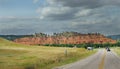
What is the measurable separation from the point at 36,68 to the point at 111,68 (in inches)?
277

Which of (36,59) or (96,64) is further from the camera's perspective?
(36,59)

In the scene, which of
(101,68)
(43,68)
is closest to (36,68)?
(43,68)

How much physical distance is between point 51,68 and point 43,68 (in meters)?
0.84

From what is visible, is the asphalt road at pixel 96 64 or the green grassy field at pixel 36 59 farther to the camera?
the green grassy field at pixel 36 59

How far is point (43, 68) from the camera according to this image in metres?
32.8

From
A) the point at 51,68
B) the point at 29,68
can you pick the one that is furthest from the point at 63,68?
the point at 29,68

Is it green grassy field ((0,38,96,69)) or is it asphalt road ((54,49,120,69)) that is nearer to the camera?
asphalt road ((54,49,120,69))

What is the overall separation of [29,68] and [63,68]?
3392 millimetres

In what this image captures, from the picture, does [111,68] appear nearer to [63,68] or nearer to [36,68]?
[63,68]

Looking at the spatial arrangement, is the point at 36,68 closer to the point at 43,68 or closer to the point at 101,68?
the point at 43,68

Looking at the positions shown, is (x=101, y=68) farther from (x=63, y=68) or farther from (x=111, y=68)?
(x=63, y=68)

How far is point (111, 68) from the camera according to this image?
106ft

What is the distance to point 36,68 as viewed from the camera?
3231 centimetres

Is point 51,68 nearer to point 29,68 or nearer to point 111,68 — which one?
point 29,68
